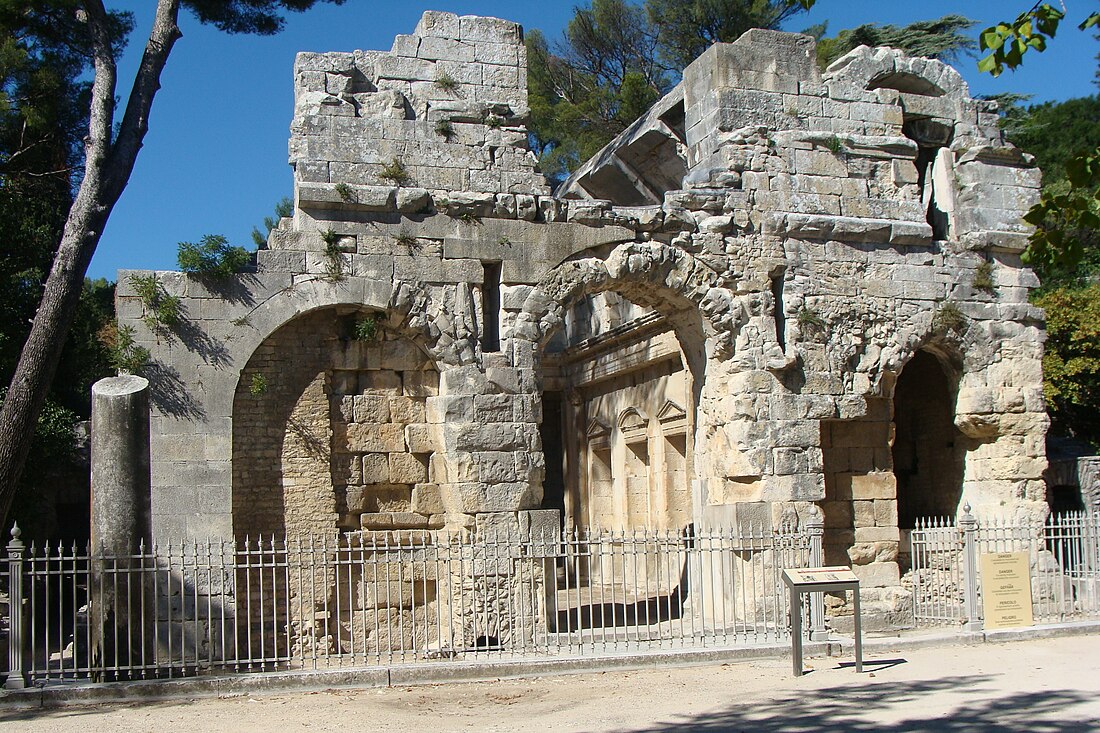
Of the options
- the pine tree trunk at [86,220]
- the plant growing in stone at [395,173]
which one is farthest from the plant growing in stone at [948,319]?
the pine tree trunk at [86,220]

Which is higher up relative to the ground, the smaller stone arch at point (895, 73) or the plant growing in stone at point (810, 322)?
the smaller stone arch at point (895, 73)

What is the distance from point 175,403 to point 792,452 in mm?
6472

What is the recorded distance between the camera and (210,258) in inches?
439

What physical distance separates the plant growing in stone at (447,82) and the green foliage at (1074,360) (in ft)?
33.4

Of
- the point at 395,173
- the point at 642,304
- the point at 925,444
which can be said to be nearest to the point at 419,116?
the point at 395,173

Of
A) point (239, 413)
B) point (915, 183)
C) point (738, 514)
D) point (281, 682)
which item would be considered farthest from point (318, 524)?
point (915, 183)

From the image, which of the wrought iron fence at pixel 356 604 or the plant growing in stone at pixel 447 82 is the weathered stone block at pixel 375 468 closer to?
the wrought iron fence at pixel 356 604

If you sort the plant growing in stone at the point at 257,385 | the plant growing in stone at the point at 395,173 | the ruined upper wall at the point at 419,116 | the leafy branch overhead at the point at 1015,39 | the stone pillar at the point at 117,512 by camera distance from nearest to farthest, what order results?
the leafy branch overhead at the point at 1015,39
the stone pillar at the point at 117,512
the plant growing in stone at the point at 257,385
the ruined upper wall at the point at 419,116
the plant growing in stone at the point at 395,173

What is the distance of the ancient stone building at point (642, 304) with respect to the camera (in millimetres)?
11422

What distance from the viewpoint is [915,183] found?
14.0 meters

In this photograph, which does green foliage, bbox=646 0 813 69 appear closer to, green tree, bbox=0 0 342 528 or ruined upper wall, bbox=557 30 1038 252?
ruined upper wall, bbox=557 30 1038 252

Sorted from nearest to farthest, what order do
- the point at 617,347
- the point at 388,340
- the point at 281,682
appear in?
the point at 281,682 < the point at 388,340 < the point at 617,347

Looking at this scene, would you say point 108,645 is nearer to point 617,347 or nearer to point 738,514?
point 738,514

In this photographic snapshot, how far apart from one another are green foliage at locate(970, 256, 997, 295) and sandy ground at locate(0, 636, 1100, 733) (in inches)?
203
